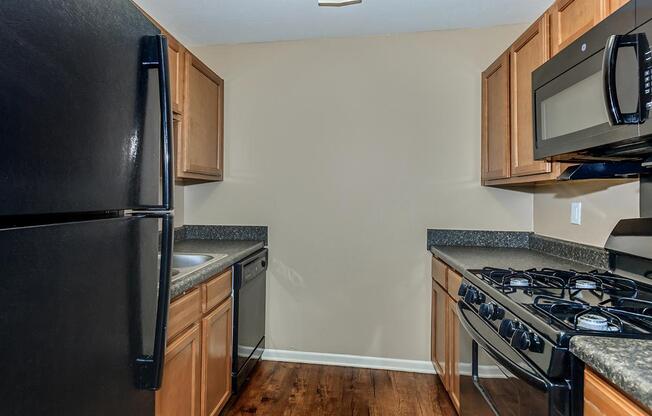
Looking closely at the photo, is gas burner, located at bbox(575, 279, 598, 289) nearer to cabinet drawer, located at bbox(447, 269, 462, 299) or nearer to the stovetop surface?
the stovetop surface

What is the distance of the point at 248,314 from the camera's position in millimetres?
2320

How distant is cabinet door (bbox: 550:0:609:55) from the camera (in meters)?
1.37

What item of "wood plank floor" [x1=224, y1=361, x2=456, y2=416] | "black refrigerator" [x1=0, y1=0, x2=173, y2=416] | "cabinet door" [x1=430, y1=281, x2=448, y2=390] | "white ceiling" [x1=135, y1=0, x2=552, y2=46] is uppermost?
"white ceiling" [x1=135, y1=0, x2=552, y2=46]

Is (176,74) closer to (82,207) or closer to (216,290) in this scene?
(216,290)

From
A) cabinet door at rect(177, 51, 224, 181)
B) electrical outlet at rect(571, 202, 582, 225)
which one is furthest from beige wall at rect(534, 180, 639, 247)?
cabinet door at rect(177, 51, 224, 181)

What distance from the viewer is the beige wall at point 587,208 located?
1.66 m

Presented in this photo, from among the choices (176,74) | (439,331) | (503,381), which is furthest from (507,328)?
(176,74)

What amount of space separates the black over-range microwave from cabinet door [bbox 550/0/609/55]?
0.24m

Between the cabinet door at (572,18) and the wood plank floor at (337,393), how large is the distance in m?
2.03

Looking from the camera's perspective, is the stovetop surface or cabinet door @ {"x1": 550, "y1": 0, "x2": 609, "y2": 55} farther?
cabinet door @ {"x1": 550, "y1": 0, "x2": 609, "y2": 55}

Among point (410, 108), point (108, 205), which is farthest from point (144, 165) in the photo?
point (410, 108)

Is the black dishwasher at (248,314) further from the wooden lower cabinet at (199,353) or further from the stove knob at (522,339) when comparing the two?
the stove knob at (522,339)

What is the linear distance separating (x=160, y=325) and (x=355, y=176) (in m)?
1.96

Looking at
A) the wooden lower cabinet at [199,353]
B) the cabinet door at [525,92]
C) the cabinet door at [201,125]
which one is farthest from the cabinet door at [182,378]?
the cabinet door at [525,92]
